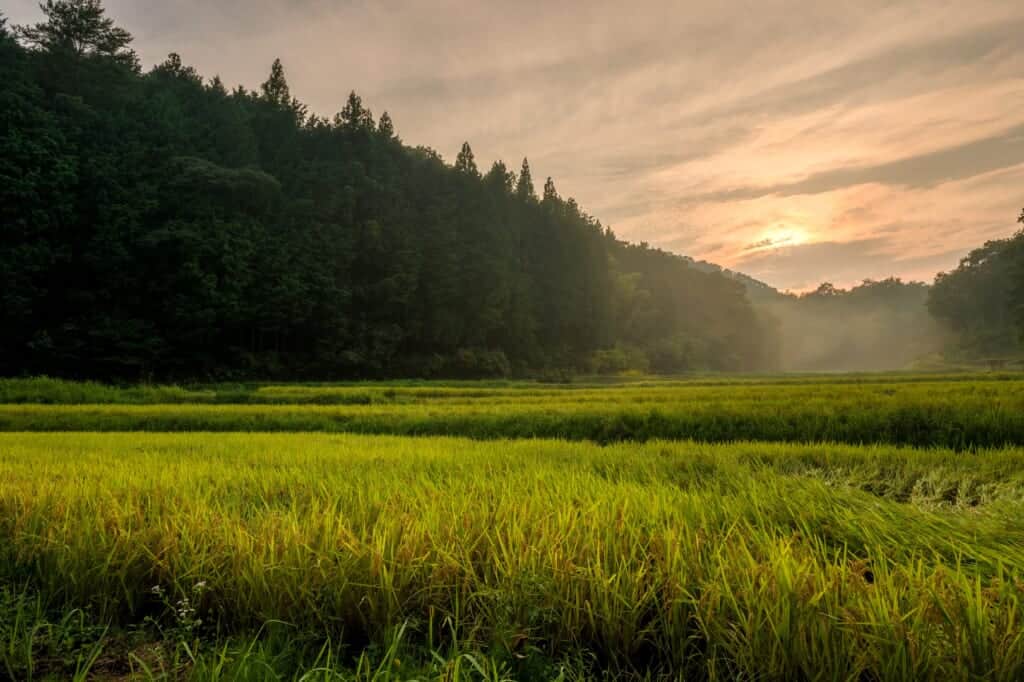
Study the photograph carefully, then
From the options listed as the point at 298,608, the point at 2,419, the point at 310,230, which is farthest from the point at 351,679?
the point at 310,230

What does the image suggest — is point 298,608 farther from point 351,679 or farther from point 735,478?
point 735,478

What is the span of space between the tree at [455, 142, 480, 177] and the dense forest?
Answer: 1.60 feet

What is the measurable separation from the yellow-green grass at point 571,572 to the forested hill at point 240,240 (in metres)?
33.2

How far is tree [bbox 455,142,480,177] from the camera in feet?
181

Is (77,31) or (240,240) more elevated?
(77,31)

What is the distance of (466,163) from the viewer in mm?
55531

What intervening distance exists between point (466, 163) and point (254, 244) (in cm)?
2797

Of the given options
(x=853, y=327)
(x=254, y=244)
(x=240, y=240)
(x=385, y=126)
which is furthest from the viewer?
(x=853, y=327)

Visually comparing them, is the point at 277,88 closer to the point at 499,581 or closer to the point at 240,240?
the point at 240,240

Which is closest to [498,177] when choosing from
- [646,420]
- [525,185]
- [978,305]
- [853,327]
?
[525,185]

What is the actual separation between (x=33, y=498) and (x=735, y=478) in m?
4.83

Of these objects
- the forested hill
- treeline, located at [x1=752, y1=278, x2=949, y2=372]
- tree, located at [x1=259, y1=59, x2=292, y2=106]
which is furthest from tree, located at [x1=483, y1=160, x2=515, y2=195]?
treeline, located at [x1=752, y1=278, x2=949, y2=372]

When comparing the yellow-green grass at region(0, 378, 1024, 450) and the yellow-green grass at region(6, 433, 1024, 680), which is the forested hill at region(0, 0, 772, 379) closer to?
the yellow-green grass at region(0, 378, 1024, 450)

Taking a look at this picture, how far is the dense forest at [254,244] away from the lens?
94.2ft
